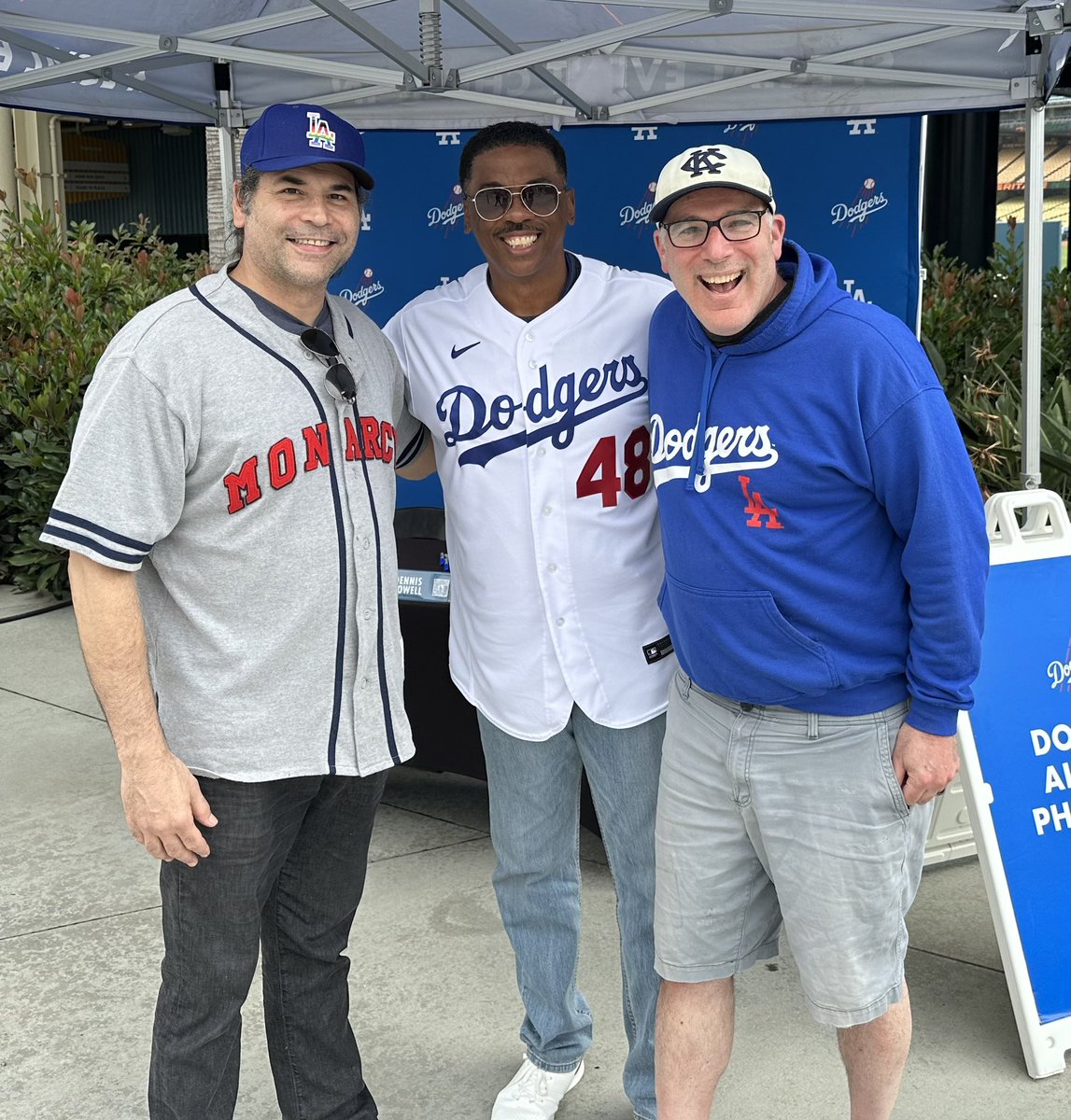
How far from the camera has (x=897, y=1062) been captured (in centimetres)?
246

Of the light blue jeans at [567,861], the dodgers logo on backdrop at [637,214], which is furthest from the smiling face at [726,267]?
the dodgers logo on backdrop at [637,214]

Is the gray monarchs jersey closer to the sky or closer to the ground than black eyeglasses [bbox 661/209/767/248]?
closer to the ground

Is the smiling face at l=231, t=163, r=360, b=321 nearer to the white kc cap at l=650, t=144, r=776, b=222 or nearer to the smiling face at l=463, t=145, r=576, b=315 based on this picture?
the smiling face at l=463, t=145, r=576, b=315

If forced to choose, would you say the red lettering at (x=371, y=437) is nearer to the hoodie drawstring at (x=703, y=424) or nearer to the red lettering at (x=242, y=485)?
the red lettering at (x=242, y=485)

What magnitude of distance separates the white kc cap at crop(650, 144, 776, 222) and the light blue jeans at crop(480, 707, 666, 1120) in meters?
1.05

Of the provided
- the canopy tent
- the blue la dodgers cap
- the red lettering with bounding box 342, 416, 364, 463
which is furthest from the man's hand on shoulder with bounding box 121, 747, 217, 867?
the canopy tent

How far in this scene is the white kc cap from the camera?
229 cm

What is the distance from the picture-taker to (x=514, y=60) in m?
3.76

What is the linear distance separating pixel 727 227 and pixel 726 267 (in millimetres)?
78

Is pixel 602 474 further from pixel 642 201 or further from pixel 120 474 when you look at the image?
pixel 642 201

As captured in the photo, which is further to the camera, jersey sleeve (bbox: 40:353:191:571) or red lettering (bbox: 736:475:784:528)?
red lettering (bbox: 736:475:784:528)

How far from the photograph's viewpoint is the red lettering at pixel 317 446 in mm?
2338

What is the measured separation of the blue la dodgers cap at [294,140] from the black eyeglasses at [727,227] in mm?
631

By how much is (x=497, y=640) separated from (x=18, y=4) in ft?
7.30
